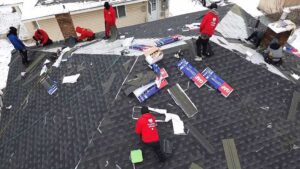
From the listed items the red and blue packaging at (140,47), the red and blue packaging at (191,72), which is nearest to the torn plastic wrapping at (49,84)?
the red and blue packaging at (140,47)

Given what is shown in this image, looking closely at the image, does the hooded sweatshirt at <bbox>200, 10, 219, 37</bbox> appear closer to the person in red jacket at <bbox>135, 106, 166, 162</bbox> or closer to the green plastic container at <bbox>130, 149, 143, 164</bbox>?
the person in red jacket at <bbox>135, 106, 166, 162</bbox>

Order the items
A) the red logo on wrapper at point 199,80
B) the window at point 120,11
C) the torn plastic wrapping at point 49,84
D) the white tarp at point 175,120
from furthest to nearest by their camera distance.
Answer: the window at point 120,11
the torn plastic wrapping at point 49,84
the red logo on wrapper at point 199,80
the white tarp at point 175,120

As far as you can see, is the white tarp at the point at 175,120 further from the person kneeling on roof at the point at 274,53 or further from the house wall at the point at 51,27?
the house wall at the point at 51,27

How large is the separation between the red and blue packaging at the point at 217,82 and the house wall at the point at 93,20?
12037 mm

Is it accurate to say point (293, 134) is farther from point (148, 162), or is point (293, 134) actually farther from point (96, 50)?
point (96, 50)

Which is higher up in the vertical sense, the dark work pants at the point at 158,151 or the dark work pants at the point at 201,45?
the dark work pants at the point at 201,45

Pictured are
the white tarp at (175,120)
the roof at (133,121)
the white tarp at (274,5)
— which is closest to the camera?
the roof at (133,121)

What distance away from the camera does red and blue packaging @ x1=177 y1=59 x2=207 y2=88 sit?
28.5 feet

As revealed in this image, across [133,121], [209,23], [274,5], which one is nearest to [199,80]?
[209,23]

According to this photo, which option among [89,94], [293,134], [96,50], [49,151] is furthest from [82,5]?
[293,134]

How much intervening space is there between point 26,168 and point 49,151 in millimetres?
859

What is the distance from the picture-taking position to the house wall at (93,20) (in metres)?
18.6

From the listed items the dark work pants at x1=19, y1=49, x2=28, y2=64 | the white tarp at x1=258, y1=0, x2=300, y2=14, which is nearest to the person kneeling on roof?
the dark work pants at x1=19, y1=49, x2=28, y2=64

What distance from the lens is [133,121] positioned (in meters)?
7.99
